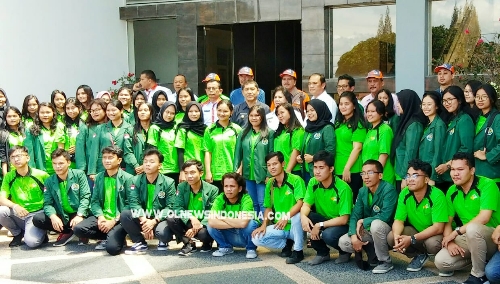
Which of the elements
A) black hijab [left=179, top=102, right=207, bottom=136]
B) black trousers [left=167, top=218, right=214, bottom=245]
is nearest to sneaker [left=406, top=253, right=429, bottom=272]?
black trousers [left=167, top=218, right=214, bottom=245]

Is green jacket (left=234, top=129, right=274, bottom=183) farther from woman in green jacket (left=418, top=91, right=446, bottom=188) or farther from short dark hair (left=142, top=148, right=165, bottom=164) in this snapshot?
woman in green jacket (left=418, top=91, right=446, bottom=188)

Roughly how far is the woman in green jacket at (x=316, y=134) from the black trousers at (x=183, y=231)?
1.30 metres

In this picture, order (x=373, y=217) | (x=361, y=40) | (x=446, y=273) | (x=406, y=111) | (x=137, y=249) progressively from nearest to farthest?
(x=446, y=273) < (x=373, y=217) < (x=406, y=111) < (x=137, y=249) < (x=361, y=40)

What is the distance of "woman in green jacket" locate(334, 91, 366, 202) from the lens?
6.95m

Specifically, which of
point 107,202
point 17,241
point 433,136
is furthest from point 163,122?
point 433,136

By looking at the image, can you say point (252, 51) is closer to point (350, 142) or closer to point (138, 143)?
point (138, 143)

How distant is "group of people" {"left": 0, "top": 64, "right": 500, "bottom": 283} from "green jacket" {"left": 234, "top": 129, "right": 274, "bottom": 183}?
0.02 meters

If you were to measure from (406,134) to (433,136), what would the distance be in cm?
29

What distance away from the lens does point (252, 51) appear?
14203 millimetres

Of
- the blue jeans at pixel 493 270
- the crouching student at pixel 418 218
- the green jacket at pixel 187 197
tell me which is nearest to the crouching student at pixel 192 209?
the green jacket at pixel 187 197

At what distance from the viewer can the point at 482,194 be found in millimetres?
5668

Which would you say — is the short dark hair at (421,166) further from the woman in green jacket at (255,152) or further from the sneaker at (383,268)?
the woman in green jacket at (255,152)

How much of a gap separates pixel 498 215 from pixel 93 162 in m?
4.76

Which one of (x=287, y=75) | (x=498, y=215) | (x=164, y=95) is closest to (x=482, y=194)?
(x=498, y=215)
